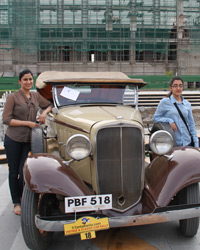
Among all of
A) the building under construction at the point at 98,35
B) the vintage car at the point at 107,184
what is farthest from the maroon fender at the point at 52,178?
the building under construction at the point at 98,35

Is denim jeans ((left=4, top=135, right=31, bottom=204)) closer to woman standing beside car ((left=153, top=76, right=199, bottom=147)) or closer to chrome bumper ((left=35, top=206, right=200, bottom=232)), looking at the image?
chrome bumper ((left=35, top=206, right=200, bottom=232))

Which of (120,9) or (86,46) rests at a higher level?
(120,9)

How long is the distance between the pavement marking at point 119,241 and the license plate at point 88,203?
609 mm

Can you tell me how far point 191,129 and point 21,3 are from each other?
3838 centimetres

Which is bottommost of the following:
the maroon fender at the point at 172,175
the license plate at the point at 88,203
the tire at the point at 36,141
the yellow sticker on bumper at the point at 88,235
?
the yellow sticker on bumper at the point at 88,235

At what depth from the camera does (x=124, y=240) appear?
361 cm

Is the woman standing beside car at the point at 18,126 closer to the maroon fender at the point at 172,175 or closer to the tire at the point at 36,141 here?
the tire at the point at 36,141

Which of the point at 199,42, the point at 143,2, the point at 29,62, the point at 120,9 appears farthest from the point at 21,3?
the point at 199,42

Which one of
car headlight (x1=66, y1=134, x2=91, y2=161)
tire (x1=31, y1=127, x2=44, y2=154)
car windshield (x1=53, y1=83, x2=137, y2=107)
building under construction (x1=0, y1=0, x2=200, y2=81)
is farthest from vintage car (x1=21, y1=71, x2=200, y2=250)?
building under construction (x1=0, y1=0, x2=200, y2=81)

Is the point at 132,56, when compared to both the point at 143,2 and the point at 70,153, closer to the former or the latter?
the point at 143,2

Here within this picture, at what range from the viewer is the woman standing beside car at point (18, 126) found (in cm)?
416

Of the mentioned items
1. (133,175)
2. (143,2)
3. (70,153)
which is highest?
(143,2)

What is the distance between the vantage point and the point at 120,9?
40469mm

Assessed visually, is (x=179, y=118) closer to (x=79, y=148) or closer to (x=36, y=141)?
(x=79, y=148)
